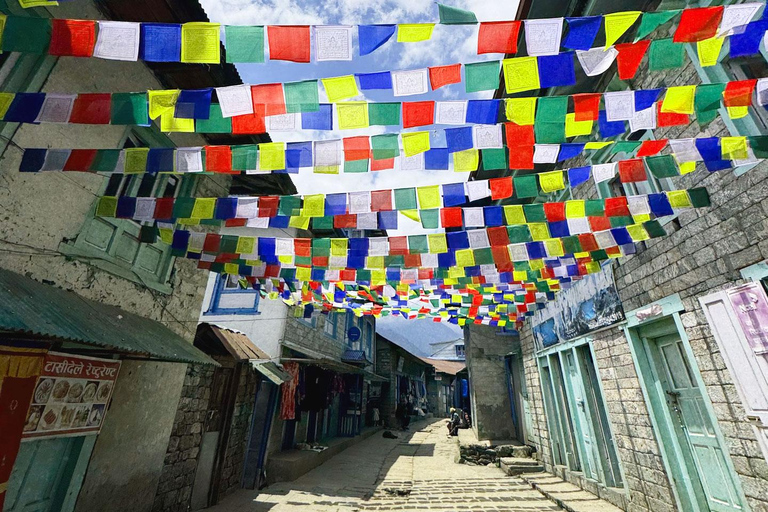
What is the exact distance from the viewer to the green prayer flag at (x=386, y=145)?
13.1ft

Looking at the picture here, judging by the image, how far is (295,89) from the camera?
11.1 feet

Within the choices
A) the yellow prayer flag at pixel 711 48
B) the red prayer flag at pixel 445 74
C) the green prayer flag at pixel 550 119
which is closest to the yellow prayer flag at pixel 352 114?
the red prayer flag at pixel 445 74

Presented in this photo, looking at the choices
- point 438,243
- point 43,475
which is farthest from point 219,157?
point 43,475

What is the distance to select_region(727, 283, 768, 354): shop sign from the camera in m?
3.59

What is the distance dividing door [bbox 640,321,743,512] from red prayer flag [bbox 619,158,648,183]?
2401 mm

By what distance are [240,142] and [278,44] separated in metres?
4.81

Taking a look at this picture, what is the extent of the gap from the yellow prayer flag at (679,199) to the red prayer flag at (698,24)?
195 cm

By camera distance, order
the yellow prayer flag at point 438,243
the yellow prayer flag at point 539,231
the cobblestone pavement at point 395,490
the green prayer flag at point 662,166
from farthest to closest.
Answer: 1. the cobblestone pavement at point 395,490
2. the yellow prayer flag at point 438,243
3. the yellow prayer flag at point 539,231
4. the green prayer flag at point 662,166

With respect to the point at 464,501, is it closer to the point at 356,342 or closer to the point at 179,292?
the point at 179,292

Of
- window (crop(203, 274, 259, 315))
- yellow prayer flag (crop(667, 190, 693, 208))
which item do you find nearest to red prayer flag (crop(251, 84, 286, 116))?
yellow prayer flag (crop(667, 190, 693, 208))

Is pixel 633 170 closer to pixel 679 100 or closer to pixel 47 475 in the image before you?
pixel 679 100

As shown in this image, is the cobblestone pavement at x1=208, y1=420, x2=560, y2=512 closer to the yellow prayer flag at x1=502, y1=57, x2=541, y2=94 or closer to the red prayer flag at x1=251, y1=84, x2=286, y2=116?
the yellow prayer flag at x1=502, y1=57, x2=541, y2=94

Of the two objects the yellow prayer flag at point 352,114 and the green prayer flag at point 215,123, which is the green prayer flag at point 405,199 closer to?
the yellow prayer flag at point 352,114

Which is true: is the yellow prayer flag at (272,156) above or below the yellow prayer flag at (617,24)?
below
